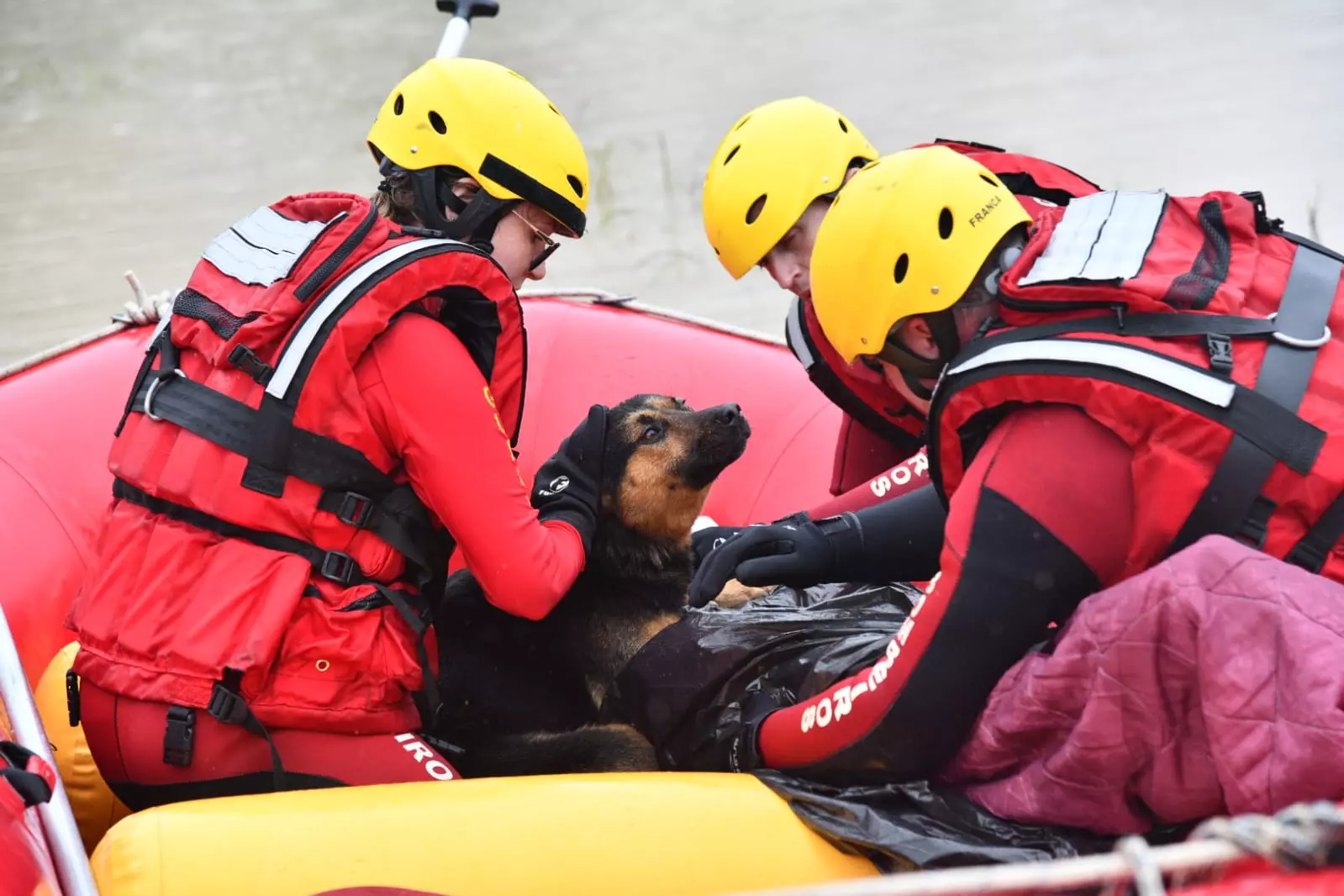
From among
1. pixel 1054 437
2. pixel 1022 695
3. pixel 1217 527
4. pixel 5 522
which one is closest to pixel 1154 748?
pixel 1022 695

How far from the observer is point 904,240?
2.00 meters

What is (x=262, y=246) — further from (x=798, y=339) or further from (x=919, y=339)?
(x=798, y=339)

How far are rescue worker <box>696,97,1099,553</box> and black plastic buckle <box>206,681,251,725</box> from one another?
1130 mm

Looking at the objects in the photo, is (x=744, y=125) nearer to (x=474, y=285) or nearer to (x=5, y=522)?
(x=474, y=285)

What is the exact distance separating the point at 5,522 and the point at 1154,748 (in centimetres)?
268

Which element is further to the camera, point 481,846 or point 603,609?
point 603,609

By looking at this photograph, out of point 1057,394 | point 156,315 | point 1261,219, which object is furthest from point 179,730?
point 156,315

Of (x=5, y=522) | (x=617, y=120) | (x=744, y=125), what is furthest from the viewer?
(x=617, y=120)

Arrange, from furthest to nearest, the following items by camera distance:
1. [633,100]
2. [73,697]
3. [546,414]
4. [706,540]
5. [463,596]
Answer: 1. [633,100]
2. [546,414]
3. [706,540]
4. [463,596]
5. [73,697]

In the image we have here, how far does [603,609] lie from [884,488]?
2.09ft

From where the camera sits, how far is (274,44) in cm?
655

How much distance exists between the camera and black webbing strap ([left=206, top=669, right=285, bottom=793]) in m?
2.20

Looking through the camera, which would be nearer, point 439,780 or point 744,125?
point 439,780

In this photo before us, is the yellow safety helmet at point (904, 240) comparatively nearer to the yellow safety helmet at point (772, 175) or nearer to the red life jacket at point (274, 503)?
the red life jacket at point (274, 503)
